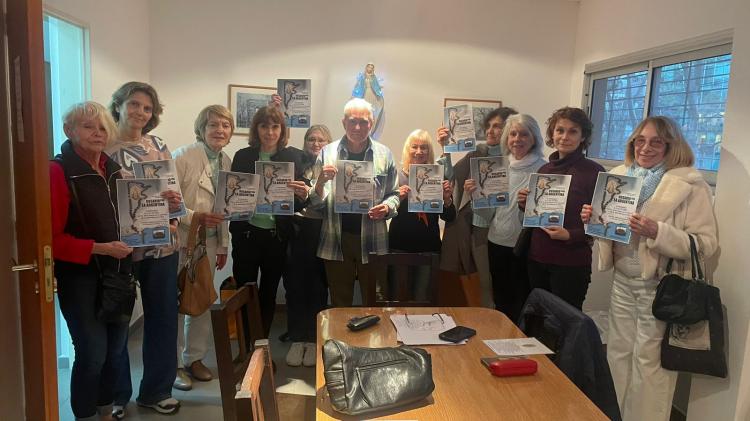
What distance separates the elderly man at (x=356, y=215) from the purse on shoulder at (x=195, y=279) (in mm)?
640

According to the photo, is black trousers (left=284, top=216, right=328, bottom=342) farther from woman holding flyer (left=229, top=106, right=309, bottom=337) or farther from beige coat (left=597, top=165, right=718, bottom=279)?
beige coat (left=597, top=165, right=718, bottom=279)

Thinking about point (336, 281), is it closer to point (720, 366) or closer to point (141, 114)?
point (141, 114)

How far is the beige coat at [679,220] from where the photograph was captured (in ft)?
7.04

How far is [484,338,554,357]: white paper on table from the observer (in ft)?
5.58

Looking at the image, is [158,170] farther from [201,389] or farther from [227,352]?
[201,389]

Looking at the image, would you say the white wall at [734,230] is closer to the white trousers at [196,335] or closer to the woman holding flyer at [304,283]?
the woman holding flyer at [304,283]

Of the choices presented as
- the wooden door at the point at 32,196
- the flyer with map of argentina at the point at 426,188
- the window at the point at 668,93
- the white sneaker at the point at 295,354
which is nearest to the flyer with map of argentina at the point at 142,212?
the wooden door at the point at 32,196

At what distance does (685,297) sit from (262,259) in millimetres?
2211

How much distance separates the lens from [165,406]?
8.50ft

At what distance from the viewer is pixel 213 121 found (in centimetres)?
274

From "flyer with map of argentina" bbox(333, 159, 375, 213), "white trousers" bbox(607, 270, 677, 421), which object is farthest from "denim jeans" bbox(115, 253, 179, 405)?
"white trousers" bbox(607, 270, 677, 421)

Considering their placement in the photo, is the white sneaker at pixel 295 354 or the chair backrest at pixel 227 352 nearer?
the chair backrest at pixel 227 352

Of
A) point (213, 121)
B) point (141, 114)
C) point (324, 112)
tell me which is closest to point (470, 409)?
point (141, 114)

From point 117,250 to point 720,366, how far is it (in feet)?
8.57
